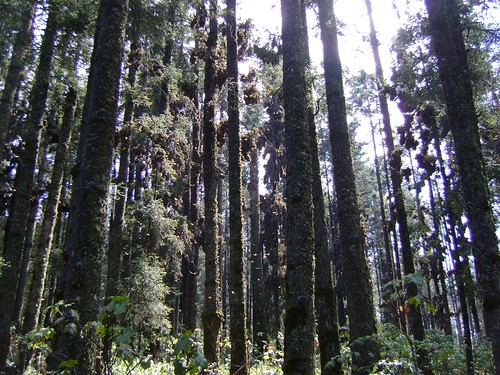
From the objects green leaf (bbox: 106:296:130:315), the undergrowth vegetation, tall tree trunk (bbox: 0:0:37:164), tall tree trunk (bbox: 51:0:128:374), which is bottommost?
the undergrowth vegetation

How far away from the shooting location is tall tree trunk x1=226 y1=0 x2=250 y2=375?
9461 mm

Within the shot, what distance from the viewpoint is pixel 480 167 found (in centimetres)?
643

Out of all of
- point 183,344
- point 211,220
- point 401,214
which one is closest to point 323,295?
point 211,220

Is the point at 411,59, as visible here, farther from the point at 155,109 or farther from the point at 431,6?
the point at 155,109

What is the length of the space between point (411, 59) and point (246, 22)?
6016 millimetres

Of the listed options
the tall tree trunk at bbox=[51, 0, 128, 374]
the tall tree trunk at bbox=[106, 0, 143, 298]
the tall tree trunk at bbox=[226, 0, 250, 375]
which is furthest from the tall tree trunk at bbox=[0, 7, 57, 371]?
the tall tree trunk at bbox=[51, 0, 128, 374]

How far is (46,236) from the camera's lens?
13.3 meters

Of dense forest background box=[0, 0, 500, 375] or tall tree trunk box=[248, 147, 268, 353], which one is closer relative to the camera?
dense forest background box=[0, 0, 500, 375]

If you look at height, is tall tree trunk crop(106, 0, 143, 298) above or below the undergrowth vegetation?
above

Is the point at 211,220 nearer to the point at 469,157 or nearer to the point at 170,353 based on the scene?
the point at 170,353

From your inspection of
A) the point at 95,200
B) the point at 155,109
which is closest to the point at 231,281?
the point at 95,200

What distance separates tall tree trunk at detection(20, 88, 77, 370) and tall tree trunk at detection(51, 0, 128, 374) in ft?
26.5

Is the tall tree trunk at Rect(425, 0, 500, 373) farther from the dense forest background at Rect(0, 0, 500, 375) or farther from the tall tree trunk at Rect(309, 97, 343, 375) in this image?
the tall tree trunk at Rect(309, 97, 343, 375)

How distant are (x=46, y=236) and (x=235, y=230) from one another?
7583 mm
